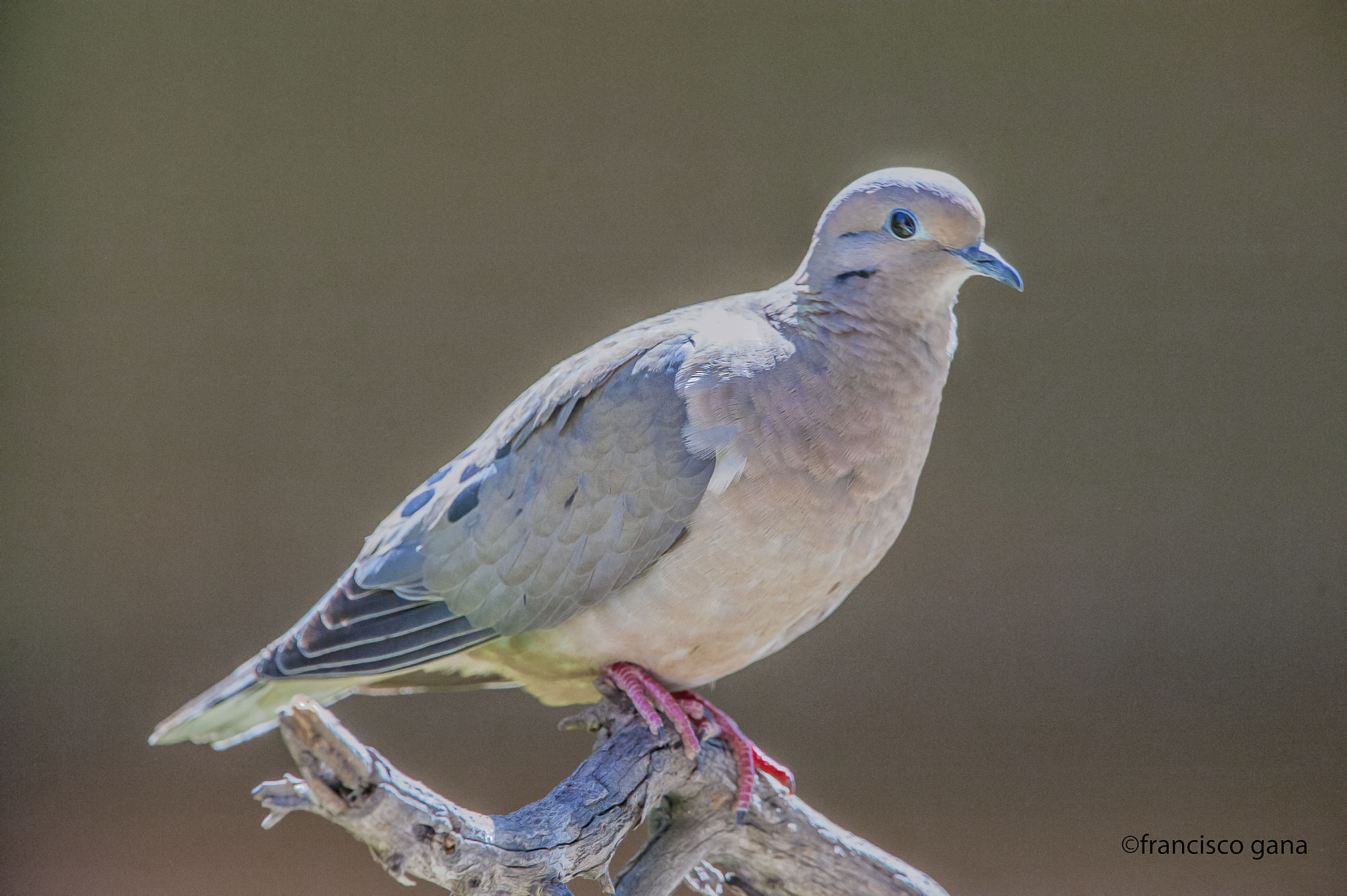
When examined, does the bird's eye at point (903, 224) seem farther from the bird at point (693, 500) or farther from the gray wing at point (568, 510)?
the gray wing at point (568, 510)

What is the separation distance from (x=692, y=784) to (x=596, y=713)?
18 centimetres

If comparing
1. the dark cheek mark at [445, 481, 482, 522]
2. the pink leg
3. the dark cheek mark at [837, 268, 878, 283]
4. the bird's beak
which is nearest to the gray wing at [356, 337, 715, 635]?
the dark cheek mark at [445, 481, 482, 522]

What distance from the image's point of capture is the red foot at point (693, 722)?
1.68 metres

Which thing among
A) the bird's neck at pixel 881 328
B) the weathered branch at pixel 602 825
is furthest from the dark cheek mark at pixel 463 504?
the bird's neck at pixel 881 328

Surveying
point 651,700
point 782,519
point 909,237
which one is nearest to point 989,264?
point 909,237

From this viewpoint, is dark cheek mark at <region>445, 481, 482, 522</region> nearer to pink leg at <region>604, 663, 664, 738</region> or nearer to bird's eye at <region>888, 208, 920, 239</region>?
pink leg at <region>604, 663, 664, 738</region>

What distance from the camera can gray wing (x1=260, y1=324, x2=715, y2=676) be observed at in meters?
1.63

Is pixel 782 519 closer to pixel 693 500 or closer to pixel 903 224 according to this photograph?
pixel 693 500

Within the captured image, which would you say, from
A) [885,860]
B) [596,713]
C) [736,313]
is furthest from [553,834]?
[736,313]

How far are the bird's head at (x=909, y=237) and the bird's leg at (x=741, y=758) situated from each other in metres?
0.69

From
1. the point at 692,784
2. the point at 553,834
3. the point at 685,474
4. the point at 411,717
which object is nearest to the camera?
the point at 553,834

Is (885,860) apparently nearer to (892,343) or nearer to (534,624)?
(534,624)

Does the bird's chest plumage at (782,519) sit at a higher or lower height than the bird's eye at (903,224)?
→ lower

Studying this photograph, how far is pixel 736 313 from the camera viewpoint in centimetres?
176
